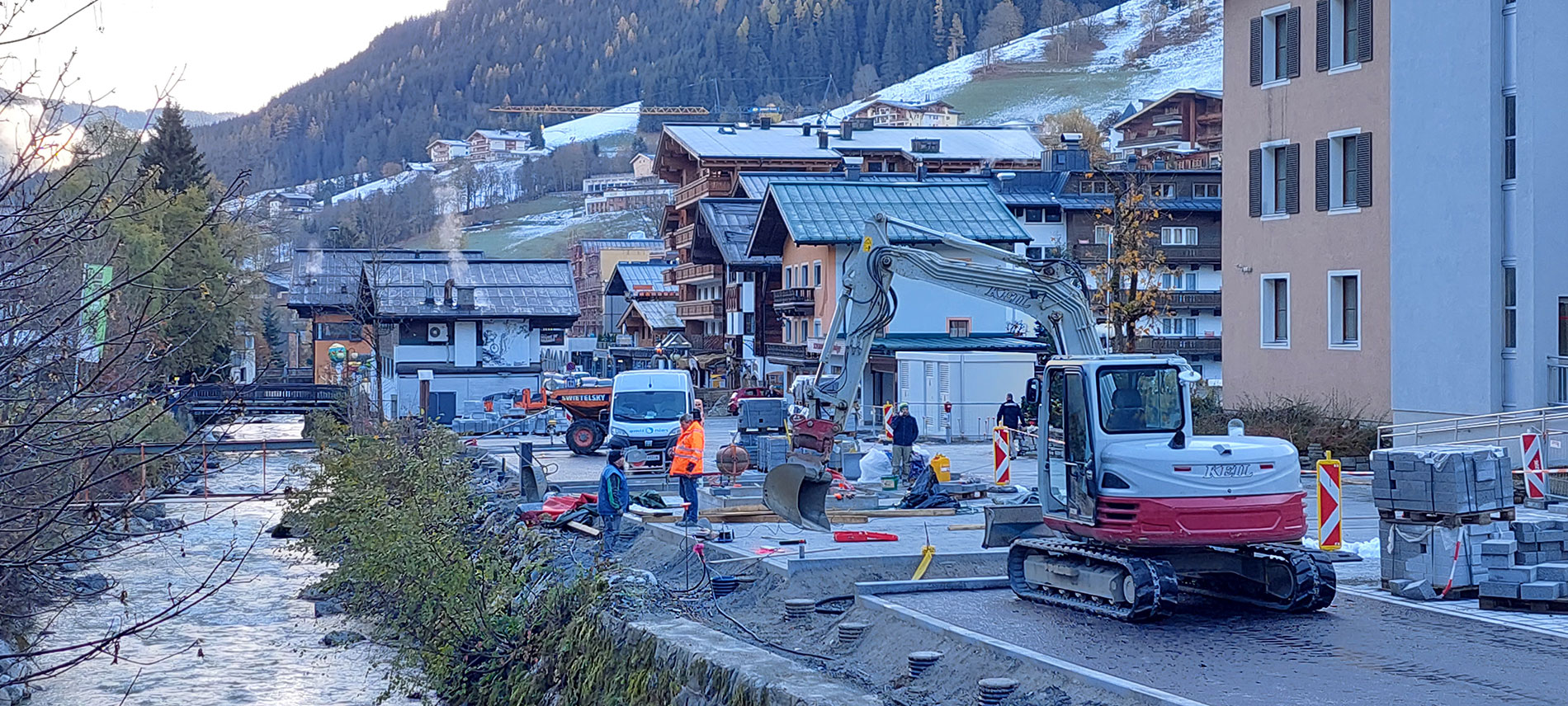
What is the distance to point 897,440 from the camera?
3139cm

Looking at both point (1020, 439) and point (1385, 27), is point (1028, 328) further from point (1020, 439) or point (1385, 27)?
point (1385, 27)

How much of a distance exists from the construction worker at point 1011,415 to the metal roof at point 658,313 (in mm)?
49992

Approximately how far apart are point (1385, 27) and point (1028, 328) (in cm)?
2453

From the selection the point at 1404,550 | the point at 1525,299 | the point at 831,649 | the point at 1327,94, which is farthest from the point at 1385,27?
the point at 831,649

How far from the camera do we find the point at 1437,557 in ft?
49.9

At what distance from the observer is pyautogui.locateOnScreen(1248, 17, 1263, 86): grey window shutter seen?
3860cm

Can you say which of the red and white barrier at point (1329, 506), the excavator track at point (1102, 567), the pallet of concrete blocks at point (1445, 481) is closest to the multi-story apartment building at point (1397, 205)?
the red and white barrier at point (1329, 506)

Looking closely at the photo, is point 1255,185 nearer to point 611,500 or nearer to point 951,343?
point 951,343

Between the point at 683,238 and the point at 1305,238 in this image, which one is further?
the point at 683,238

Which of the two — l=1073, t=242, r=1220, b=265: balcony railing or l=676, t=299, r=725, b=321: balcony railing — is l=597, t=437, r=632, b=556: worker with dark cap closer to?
l=1073, t=242, r=1220, b=265: balcony railing

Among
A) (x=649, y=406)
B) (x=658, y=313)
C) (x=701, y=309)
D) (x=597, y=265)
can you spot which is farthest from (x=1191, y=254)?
(x=597, y=265)

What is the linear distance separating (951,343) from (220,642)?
1486 inches

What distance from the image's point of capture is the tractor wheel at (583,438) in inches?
1681

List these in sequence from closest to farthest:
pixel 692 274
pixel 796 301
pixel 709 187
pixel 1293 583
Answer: pixel 1293 583, pixel 796 301, pixel 692 274, pixel 709 187
